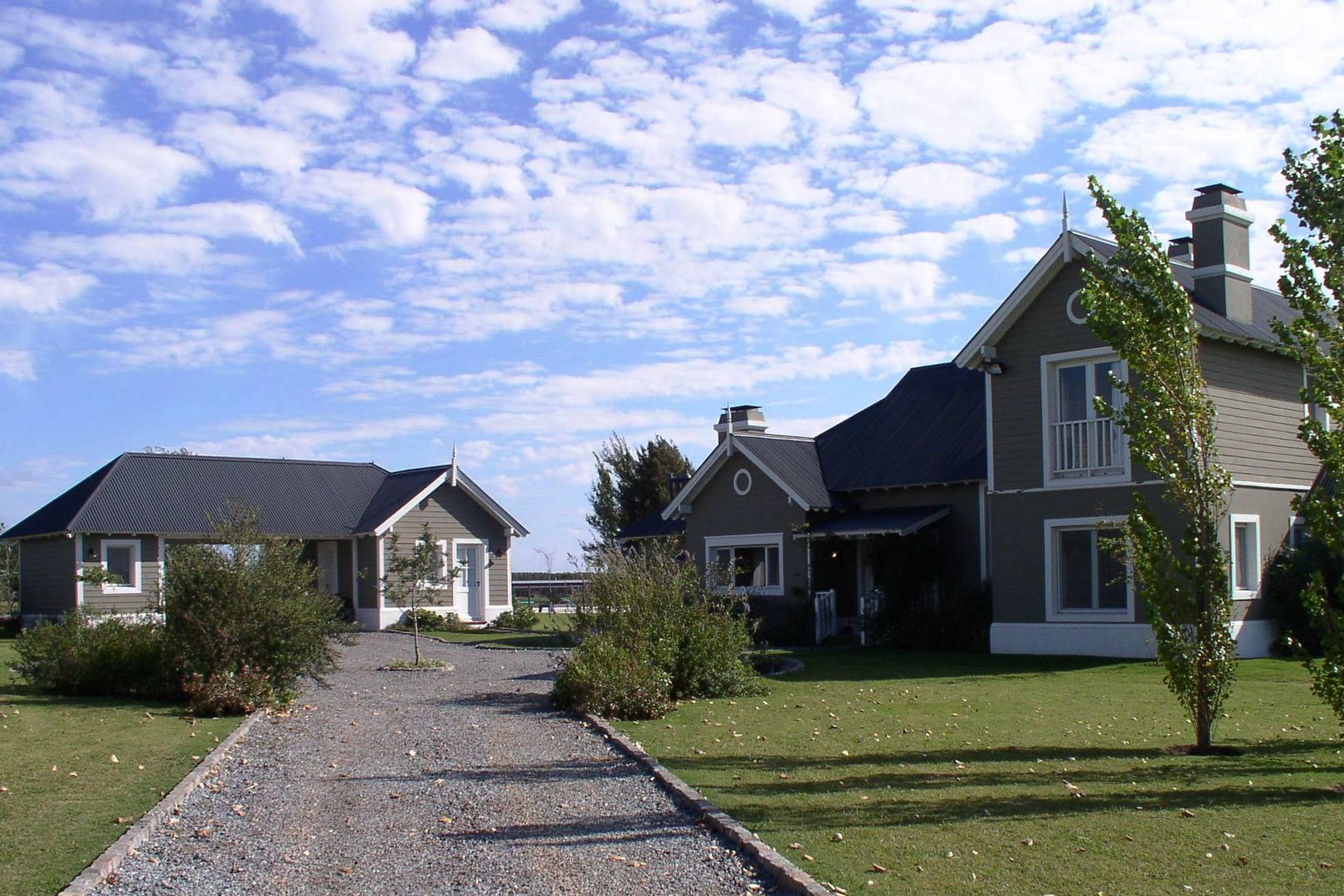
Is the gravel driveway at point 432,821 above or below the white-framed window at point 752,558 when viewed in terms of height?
below

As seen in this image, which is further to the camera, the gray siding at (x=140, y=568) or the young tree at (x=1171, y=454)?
the gray siding at (x=140, y=568)

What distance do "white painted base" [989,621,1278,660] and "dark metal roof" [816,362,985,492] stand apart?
3.93 metres

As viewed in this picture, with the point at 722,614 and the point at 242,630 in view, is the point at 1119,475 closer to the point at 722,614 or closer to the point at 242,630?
the point at 722,614

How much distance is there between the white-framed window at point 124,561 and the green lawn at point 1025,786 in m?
23.0

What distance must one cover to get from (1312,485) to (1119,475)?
15.9ft

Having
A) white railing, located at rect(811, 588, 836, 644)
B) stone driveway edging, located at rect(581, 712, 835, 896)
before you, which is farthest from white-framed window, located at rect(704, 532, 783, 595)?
stone driveway edging, located at rect(581, 712, 835, 896)

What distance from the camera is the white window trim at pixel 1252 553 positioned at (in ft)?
68.8

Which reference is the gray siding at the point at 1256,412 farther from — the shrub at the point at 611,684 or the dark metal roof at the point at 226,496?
the dark metal roof at the point at 226,496

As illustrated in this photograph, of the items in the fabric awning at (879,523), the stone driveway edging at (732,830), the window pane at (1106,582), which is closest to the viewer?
the stone driveway edging at (732,830)

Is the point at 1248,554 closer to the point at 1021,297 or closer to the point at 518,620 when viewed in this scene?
the point at 1021,297

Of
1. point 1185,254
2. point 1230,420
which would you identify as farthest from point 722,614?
point 1185,254

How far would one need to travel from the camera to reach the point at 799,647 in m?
26.4

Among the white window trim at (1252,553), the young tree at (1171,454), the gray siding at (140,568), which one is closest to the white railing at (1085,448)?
the white window trim at (1252,553)

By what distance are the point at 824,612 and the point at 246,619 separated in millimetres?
A: 14340
